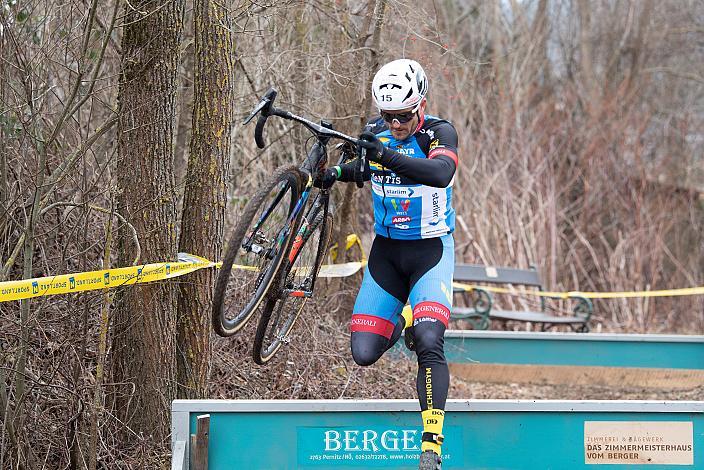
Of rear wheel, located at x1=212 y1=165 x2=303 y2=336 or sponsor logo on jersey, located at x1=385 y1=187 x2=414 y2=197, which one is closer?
rear wheel, located at x1=212 y1=165 x2=303 y2=336

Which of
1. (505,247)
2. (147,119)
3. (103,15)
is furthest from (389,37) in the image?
(505,247)

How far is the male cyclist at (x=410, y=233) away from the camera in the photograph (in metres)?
5.43

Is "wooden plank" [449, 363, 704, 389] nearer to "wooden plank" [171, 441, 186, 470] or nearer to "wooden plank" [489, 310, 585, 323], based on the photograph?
"wooden plank" [489, 310, 585, 323]

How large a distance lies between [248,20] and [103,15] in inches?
43.8

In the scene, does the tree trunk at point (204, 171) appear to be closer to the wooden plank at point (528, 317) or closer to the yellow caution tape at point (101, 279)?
the yellow caution tape at point (101, 279)

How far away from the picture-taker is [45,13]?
6.03 m

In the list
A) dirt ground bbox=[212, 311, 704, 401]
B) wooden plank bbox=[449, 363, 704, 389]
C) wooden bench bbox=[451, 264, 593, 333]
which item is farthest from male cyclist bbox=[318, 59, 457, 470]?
wooden bench bbox=[451, 264, 593, 333]

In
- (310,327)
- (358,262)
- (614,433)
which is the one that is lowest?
(614,433)

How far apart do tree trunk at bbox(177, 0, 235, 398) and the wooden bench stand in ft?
19.4

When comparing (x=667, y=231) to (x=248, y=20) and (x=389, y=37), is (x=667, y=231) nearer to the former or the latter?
(x=389, y=37)

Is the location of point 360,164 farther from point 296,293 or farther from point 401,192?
point 296,293

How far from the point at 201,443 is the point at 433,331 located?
4.77 feet

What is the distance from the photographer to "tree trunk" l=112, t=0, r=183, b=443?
19.5 feet

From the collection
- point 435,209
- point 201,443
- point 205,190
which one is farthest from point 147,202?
point 435,209
